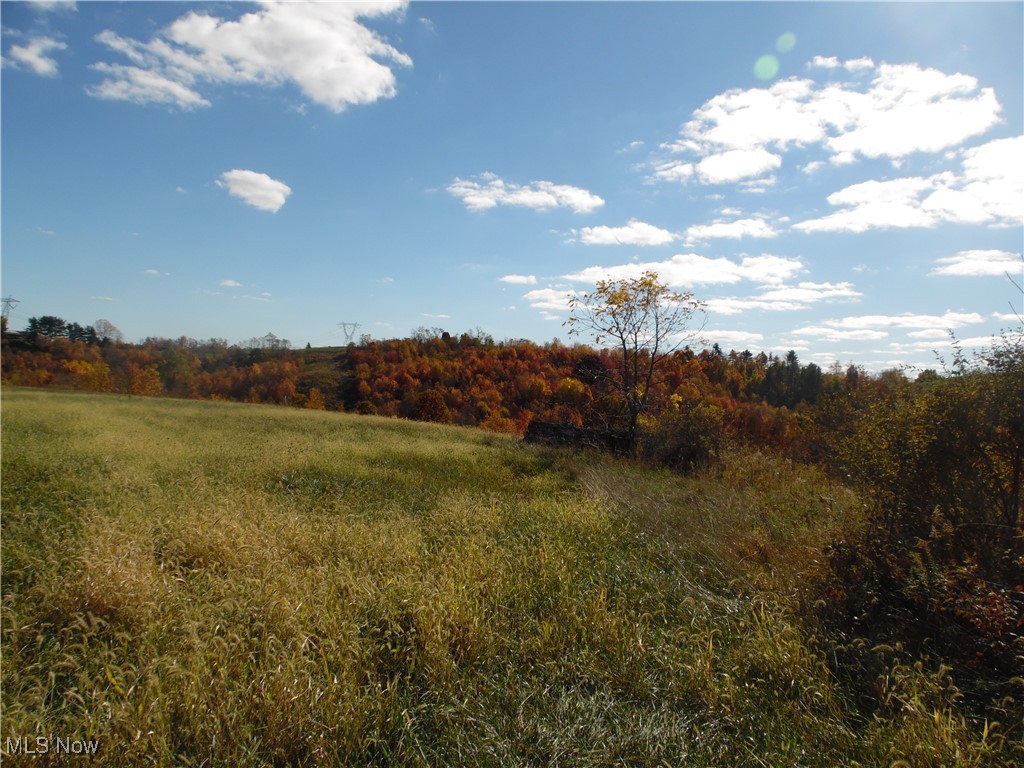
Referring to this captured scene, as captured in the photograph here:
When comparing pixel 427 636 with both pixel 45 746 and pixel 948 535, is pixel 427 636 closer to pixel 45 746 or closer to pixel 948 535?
pixel 45 746

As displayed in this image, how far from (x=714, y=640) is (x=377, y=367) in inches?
3453

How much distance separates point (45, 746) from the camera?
3051 mm

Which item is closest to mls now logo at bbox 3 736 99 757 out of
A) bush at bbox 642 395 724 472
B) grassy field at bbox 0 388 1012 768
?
grassy field at bbox 0 388 1012 768

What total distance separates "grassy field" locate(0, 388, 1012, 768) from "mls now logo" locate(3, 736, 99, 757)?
2 cm

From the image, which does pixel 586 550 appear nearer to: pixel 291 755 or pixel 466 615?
pixel 466 615

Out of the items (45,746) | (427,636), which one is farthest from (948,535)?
(45,746)

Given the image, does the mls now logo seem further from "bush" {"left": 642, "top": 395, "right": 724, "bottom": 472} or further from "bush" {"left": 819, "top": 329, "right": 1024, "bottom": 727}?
"bush" {"left": 642, "top": 395, "right": 724, "bottom": 472}

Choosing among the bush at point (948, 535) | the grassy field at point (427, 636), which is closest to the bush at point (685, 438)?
the grassy field at point (427, 636)

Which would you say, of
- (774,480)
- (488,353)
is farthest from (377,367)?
(774,480)

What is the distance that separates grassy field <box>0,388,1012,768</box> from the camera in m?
3.26

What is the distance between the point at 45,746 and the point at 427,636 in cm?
239

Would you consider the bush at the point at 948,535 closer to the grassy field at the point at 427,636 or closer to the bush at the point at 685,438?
the grassy field at the point at 427,636

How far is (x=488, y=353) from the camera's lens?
8856 cm

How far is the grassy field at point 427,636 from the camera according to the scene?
3.26 metres
